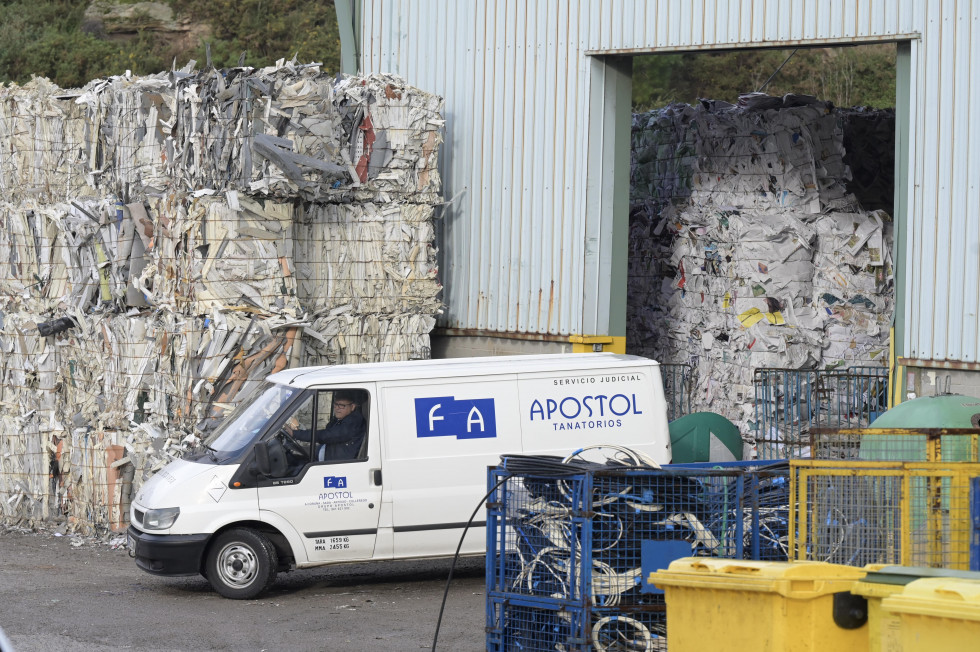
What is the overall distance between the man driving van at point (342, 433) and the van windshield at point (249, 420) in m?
0.41

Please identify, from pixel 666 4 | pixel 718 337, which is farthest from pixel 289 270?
pixel 718 337

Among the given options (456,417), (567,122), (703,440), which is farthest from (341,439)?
(567,122)

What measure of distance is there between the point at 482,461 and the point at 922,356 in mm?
4523

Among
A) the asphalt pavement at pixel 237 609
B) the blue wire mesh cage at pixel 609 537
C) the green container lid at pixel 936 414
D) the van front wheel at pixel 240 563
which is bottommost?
the asphalt pavement at pixel 237 609

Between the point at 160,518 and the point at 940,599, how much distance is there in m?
7.31

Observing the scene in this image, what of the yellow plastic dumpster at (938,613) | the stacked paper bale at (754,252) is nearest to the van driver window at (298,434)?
the yellow plastic dumpster at (938,613)

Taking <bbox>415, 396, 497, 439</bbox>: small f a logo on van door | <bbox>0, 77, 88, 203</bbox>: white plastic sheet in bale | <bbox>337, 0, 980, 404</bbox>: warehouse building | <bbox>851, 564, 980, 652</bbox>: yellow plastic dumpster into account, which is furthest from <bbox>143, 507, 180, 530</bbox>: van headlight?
<bbox>851, 564, 980, 652</bbox>: yellow plastic dumpster

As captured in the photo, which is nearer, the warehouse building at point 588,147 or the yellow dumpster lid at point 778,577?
the yellow dumpster lid at point 778,577

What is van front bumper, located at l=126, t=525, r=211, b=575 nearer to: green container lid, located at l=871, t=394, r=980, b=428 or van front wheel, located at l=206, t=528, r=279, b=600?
van front wheel, located at l=206, t=528, r=279, b=600

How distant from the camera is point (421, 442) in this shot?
38.0 ft

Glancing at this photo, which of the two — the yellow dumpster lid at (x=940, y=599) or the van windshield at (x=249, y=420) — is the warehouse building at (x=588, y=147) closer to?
the van windshield at (x=249, y=420)

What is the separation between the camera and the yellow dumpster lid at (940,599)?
19.4ft

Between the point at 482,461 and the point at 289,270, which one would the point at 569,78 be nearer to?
the point at 289,270

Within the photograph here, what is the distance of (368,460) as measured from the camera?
37.7ft
